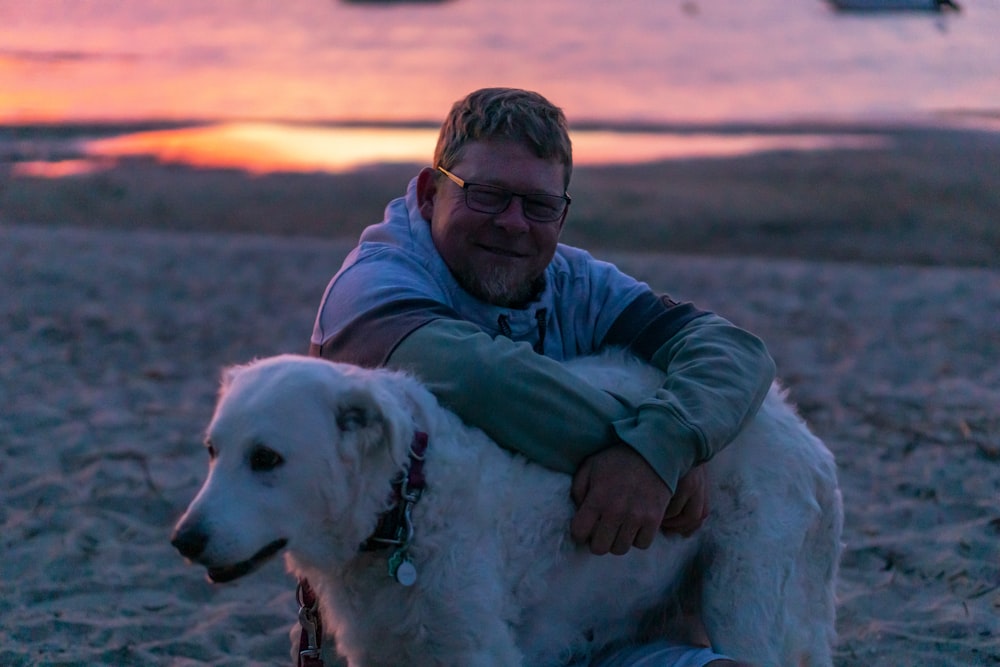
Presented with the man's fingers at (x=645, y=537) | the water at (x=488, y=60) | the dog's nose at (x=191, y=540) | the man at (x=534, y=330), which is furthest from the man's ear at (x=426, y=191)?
the water at (x=488, y=60)

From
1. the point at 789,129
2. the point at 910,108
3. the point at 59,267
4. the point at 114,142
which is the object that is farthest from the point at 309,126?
the point at 910,108

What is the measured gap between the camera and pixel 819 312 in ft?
33.1

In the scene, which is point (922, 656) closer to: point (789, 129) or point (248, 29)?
point (789, 129)

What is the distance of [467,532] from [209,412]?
4718 millimetres

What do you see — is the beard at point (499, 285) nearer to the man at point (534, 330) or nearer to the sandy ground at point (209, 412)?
the man at point (534, 330)

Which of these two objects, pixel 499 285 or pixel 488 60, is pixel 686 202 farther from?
pixel 488 60

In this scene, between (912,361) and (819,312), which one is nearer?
(912,361)

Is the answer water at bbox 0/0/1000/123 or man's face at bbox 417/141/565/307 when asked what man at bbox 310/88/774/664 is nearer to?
man's face at bbox 417/141/565/307

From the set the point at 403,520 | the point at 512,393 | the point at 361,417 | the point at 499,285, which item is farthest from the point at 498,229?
the point at 403,520

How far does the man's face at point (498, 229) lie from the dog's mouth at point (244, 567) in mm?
1186

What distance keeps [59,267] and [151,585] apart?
23.3 feet

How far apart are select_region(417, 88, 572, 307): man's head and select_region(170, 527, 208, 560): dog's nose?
1.34 metres

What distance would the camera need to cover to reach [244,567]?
2.80m

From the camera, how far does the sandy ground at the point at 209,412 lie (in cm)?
473
